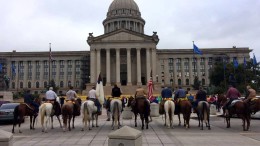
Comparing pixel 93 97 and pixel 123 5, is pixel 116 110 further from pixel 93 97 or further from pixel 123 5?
pixel 123 5

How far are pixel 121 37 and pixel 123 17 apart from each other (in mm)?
25057

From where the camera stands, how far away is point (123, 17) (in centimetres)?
11638

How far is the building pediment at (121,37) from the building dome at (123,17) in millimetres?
21596

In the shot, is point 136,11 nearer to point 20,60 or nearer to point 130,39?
point 130,39

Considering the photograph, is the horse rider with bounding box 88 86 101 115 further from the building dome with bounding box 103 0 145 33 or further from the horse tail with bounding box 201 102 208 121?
the building dome with bounding box 103 0 145 33

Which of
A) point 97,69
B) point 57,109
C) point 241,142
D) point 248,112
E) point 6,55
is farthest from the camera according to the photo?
point 6,55

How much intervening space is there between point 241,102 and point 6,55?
113999 millimetres

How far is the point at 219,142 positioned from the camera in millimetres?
12195

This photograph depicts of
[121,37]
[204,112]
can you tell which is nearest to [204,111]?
[204,112]

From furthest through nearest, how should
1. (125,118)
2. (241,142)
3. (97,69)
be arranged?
(97,69) < (125,118) < (241,142)

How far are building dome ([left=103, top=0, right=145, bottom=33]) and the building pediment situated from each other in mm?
21596

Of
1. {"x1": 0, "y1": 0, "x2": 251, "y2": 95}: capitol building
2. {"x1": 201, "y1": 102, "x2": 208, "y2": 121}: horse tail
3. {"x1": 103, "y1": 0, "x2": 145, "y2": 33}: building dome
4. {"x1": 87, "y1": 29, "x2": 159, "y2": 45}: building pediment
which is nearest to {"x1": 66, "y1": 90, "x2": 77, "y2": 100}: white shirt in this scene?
{"x1": 201, "y1": 102, "x2": 208, "y2": 121}: horse tail

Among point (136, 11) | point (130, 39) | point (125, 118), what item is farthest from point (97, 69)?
point (125, 118)

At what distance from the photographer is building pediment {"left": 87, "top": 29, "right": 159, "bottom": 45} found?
92.4 m
